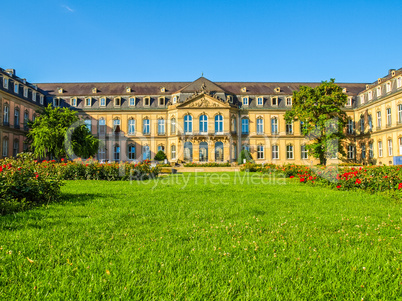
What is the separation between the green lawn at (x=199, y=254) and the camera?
9.86 ft

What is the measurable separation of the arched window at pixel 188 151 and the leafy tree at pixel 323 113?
1316 centimetres

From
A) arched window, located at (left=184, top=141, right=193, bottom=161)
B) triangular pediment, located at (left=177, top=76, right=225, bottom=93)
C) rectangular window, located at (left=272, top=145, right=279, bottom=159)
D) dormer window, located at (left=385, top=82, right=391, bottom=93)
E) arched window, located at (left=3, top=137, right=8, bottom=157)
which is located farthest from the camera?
rectangular window, located at (left=272, top=145, right=279, bottom=159)

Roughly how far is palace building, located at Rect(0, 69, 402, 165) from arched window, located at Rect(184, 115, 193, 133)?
13 cm

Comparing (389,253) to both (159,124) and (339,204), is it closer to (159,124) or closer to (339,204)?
(339,204)

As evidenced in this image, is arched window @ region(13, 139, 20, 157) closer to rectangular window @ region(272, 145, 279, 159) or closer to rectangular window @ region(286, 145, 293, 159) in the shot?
rectangular window @ region(272, 145, 279, 159)

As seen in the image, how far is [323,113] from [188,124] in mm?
16899

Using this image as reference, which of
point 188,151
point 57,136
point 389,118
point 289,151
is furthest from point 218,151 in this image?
point 389,118

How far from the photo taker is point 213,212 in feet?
21.7

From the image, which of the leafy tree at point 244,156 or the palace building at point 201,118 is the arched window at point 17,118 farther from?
the leafy tree at point 244,156

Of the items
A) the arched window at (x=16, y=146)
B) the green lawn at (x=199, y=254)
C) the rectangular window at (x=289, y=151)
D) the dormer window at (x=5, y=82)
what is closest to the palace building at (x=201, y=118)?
the rectangular window at (x=289, y=151)

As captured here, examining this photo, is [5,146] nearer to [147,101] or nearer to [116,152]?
[116,152]

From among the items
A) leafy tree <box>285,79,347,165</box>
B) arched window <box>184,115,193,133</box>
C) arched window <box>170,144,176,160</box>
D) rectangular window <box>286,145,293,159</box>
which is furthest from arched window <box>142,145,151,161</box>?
rectangular window <box>286,145,293,159</box>

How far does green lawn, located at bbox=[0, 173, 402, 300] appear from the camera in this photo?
3004 mm

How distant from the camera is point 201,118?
3912 centimetres
